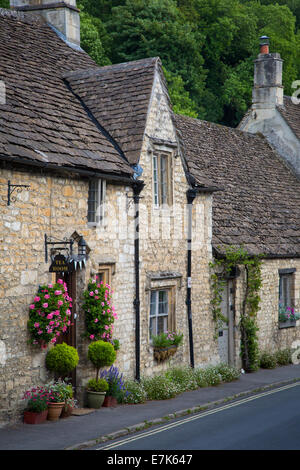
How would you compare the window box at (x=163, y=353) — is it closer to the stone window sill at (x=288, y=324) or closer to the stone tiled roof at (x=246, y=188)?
the stone tiled roof at (x=246, y=188)

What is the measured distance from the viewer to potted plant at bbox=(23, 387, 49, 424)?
41.9 ft

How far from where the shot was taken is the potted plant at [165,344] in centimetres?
1683

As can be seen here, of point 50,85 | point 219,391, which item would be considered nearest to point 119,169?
point 50,85

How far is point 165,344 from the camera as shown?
55.4ft

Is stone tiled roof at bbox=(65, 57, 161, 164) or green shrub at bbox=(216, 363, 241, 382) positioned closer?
stone tiled roof at bbox=(65, 57, 161, 164)

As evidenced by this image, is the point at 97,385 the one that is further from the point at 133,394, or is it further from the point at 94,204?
the point at 94,204

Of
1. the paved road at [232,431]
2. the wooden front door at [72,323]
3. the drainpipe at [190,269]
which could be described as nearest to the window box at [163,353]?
the drainpipe at [190,269]

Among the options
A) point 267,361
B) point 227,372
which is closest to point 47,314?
point 227,372

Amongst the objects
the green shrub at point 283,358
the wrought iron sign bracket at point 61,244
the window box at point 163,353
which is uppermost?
the wrought iron sign bracket at point 61,244

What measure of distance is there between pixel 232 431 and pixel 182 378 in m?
4.82

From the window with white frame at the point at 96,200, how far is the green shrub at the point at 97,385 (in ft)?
10.6

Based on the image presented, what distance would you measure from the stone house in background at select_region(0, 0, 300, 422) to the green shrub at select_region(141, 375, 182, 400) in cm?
50

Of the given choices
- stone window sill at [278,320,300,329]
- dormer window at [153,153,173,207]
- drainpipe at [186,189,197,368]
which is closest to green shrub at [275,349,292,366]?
stone window sill at [278,320,300,329]

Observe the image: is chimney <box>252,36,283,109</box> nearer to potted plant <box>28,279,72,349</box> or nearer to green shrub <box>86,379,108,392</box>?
green shrub <box>86,379,108,392</box>
